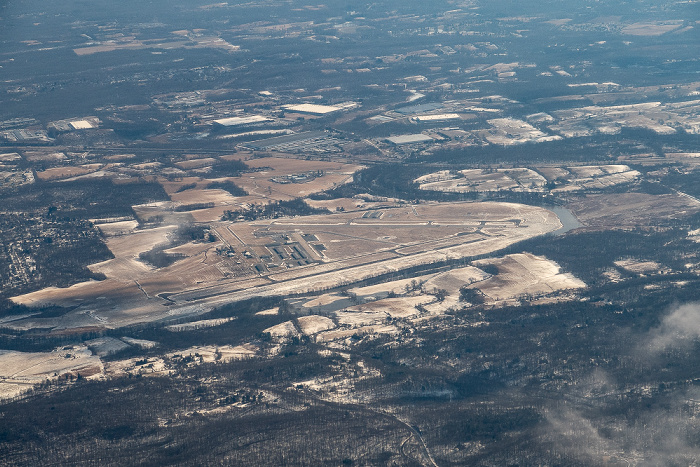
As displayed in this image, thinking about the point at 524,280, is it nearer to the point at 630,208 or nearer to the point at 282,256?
the point at 282,256

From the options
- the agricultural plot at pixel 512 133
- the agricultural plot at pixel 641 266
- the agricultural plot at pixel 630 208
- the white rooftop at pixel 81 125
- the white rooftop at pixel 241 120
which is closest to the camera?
the agricultural plot at pixel 641 266

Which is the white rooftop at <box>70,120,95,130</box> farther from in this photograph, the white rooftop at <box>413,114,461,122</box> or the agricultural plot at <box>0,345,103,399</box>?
the agricultural plot at <box>0,345,103,399</box>

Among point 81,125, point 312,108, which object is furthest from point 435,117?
point 81,125

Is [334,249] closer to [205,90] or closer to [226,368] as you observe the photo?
[226,368]

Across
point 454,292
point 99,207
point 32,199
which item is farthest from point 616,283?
point 32,199

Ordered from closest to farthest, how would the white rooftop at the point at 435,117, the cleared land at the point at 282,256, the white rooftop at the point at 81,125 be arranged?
the cleared land at the point at 282,256, the white rooftop at the point at 81,125, the white rooftop at the point at 435,117

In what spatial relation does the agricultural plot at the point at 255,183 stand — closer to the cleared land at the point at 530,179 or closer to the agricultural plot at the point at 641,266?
the cleared land at the point at 530,179

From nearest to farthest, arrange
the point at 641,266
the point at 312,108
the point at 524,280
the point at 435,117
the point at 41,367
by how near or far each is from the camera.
Answer: the point at 41,367
the point at 524,280
the point at 641,266
the point at 435,117
the point at 312,108

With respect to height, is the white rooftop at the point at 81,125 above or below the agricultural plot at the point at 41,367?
below

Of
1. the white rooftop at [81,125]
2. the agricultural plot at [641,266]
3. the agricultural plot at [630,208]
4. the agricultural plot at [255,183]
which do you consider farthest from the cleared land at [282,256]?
the white rooftop at [81,125]

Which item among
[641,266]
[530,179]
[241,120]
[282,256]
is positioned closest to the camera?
[641,266]

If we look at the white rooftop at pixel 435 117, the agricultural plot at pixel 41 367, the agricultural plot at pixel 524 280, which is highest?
the agricultural plot at pixel 41 367
